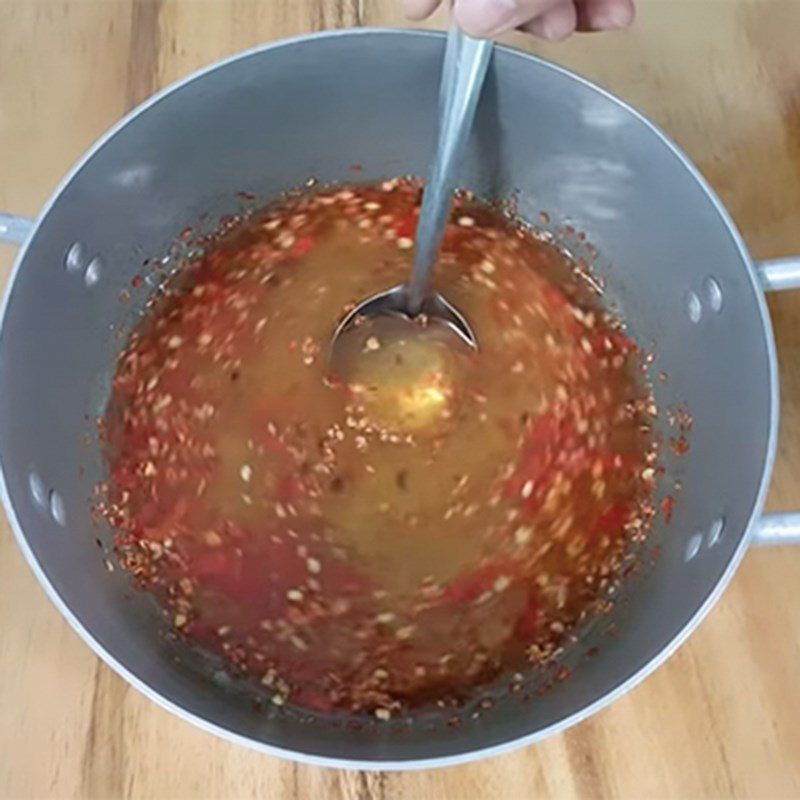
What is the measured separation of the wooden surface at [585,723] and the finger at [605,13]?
0.51 feet

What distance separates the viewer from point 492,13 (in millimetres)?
523

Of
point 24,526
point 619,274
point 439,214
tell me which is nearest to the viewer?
point 24,526

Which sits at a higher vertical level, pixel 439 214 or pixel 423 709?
pixel 439 214

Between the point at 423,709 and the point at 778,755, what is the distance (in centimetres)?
22

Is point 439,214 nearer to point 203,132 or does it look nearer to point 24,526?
point 203,132

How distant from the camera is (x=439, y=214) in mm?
723

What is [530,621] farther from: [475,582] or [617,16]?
[617,16]

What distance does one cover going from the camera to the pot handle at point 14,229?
679 mm

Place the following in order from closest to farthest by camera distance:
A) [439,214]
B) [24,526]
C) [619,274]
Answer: [24,526], [439,214], [619,274]

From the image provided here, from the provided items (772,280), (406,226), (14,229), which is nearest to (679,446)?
(772,280)

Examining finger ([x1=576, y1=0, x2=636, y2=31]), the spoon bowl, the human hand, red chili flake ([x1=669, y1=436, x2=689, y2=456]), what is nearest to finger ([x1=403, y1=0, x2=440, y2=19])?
the human hand

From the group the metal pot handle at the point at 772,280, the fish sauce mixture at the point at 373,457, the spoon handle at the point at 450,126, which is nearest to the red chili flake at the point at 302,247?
the fish sauce mixture at the point at 373,457

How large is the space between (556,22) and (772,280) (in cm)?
20

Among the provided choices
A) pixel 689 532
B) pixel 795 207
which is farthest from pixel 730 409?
pixel 795 207
